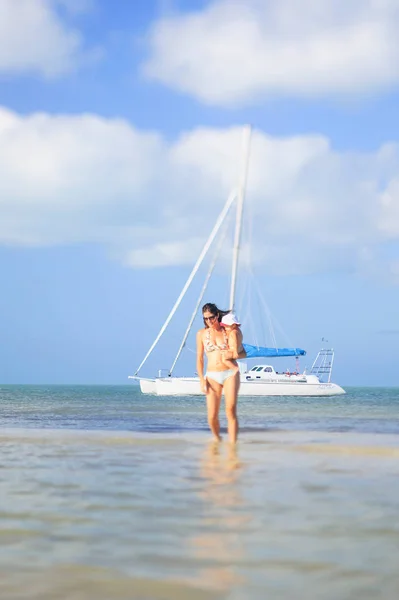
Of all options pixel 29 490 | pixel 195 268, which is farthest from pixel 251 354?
pixel 29 490

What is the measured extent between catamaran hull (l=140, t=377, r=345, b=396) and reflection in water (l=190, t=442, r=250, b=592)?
51.5 metres

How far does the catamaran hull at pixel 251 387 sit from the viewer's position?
60.3m

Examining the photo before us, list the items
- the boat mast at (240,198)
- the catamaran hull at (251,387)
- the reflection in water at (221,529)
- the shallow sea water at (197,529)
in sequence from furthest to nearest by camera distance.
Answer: the catamaran hull at (251,387)
the boat mast at (240,198)
the reflection in water at (221,529)
the shallow sea water at (197,529)

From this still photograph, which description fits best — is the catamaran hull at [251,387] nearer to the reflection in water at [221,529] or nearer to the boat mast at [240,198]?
the boat mast at [240,198]

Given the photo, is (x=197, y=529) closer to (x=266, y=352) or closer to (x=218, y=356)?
(x=218, y=356)

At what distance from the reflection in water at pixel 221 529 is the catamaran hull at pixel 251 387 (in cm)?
5151

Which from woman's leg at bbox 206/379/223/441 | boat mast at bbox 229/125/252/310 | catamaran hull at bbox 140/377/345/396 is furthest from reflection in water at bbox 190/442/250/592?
catamaran hull at bbox 140/377/345/396

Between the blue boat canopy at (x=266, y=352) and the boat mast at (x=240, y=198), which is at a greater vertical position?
the boat mast at (x=240, y=198)

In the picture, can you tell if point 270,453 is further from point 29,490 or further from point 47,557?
point 47,557

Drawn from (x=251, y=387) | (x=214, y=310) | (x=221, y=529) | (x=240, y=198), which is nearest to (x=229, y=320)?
(x=214, y=310)

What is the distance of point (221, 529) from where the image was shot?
5.30m

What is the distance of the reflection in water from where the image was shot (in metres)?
4.14

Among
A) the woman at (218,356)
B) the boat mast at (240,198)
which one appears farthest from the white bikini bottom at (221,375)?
the boat mast at (240,198)

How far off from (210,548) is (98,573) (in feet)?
2.58
